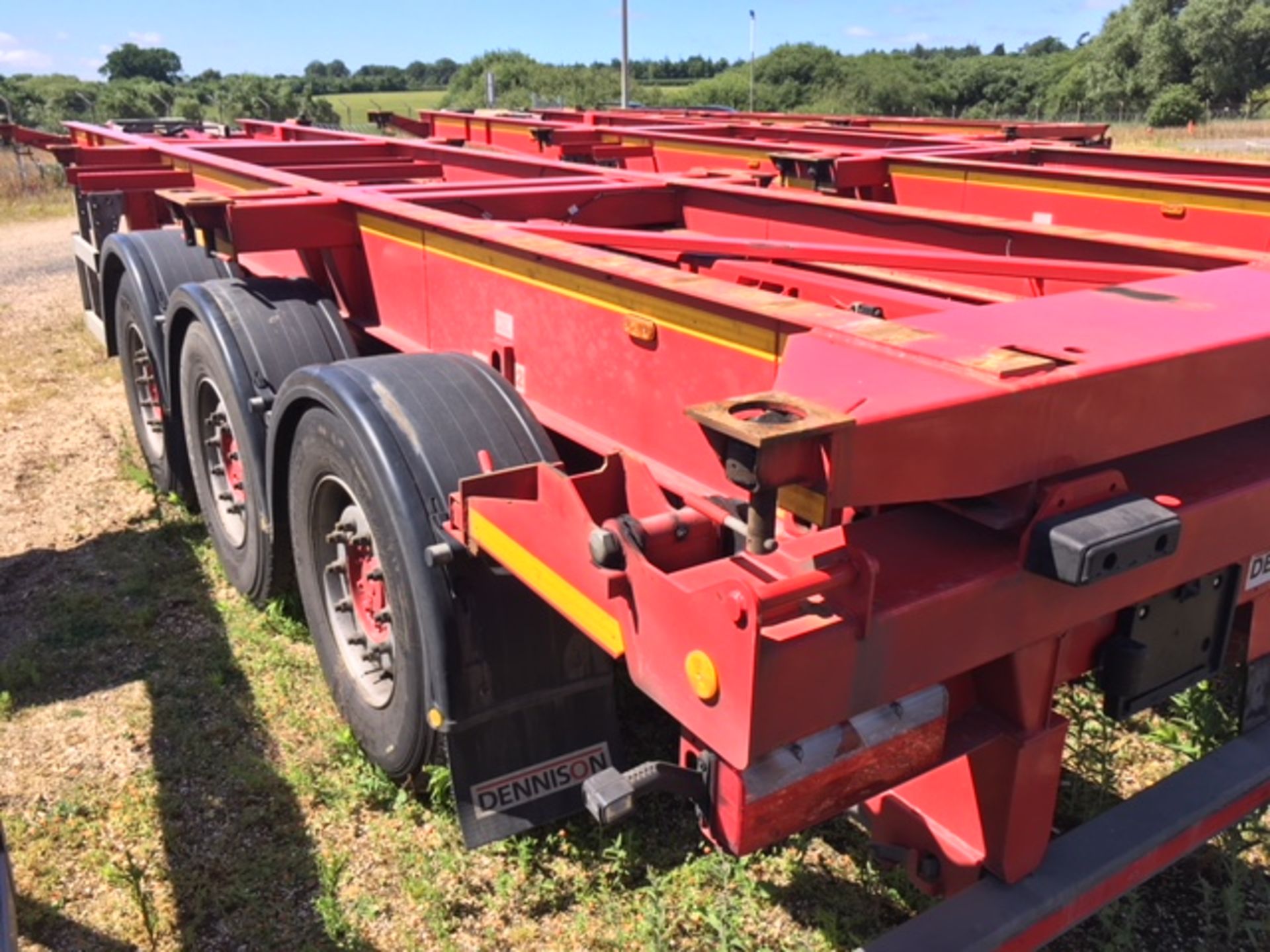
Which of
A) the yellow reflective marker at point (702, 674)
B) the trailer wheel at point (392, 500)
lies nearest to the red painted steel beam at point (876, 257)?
the trailer wheel at point (392, 500)

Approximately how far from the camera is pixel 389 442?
246cm

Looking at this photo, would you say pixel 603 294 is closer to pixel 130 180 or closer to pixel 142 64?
pixel 130 180

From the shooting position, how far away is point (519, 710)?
252 centimetres

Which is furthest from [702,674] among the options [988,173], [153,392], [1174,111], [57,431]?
[1174,111]

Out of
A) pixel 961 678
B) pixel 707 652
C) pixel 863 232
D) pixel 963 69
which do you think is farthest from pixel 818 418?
pixel 963 69

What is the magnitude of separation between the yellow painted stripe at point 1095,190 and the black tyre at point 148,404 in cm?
346

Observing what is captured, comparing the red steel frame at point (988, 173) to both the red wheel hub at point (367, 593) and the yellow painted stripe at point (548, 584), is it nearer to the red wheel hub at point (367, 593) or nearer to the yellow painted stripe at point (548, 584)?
the red wheel hub at point (367, 593)

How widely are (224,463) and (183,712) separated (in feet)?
3.37

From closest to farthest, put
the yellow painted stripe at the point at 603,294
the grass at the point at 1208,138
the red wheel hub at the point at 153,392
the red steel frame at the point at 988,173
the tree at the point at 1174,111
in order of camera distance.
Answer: the yellow painted stripe at the point at 603,294
the red steel frame at the point at 988,173
the red wheel hub at the point at 153,392
the grass at the point at 1208,138
the tree at the point at 1174,111

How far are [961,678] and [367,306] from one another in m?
2.42

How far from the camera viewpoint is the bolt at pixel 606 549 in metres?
1.66

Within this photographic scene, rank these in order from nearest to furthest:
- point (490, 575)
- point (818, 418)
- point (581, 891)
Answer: point (818, 418) < point (490, 575) < point (581, 891)

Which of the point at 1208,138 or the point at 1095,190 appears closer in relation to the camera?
the point at 1095,190

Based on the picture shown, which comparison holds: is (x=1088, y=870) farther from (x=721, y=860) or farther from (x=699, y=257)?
(x=699, y=257)
